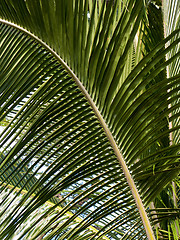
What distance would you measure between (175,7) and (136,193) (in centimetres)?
64

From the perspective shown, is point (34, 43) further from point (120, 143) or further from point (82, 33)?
point (120, 143)

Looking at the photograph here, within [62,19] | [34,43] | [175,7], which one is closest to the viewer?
[62,19]

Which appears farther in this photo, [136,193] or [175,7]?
[175,7]

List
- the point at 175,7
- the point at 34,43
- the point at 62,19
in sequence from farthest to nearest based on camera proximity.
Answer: the point at 175,7 < the point at 34,43 < the point at 62,19

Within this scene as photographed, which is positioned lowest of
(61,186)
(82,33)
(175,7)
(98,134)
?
(61,186)

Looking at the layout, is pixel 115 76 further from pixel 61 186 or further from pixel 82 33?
pixel 61 186

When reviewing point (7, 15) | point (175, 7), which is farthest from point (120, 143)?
point (175, 7)

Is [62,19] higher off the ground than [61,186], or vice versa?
[62,19]

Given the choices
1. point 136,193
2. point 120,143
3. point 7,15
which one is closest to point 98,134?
point 120,143

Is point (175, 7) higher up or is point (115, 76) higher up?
point (175, 7)

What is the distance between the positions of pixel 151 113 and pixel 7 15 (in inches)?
17.2

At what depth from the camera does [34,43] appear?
2.51 ft

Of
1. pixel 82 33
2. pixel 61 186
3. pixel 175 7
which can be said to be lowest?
pixel 61 186

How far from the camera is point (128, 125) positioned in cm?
70
